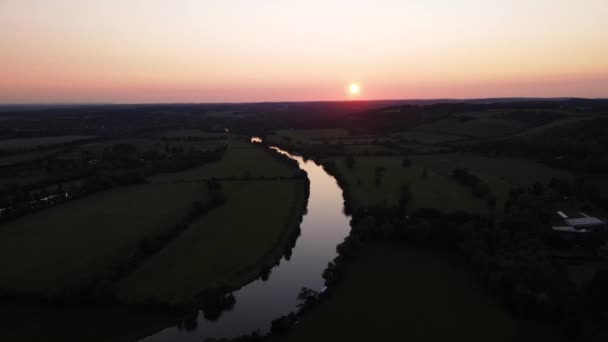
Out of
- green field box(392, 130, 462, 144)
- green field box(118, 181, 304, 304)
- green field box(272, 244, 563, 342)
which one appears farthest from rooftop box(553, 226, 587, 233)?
green field box(392, 130, 462, 144)

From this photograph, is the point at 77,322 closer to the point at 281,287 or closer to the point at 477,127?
the point at 281,287

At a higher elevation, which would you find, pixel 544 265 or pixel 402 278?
pixel 544 265

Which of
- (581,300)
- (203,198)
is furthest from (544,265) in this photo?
(203,198)

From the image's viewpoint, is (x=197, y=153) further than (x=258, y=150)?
No

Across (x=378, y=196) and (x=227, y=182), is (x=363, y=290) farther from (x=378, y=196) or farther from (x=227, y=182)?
(x=227, y=182)

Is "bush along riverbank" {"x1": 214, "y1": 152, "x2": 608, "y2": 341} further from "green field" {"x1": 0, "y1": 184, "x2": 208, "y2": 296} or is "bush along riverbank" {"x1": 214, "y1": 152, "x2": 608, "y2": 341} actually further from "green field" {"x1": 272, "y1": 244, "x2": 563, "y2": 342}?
"green field" {"x1": 0, "y1": 184, "x2": 208, "y2": 296}

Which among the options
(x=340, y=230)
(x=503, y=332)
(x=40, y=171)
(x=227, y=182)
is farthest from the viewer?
(x=40, y=171)
